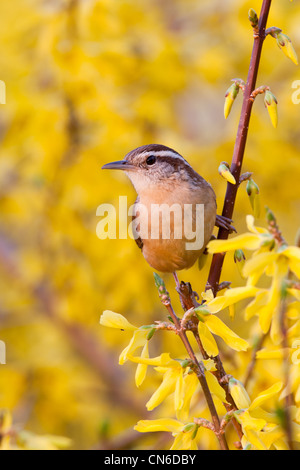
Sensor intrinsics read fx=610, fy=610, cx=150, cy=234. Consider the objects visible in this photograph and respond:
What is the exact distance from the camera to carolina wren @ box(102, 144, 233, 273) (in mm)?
2408

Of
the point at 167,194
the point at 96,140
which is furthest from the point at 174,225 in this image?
the point at 96,140

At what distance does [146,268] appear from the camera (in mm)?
3943

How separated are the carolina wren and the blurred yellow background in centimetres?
88

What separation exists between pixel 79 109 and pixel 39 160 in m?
0.41

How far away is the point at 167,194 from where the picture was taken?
2.63m

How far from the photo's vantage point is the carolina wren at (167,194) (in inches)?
94.8

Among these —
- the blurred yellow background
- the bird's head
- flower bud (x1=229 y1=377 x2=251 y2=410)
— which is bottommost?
flower bud (x1=229 y1=377 x2=251 y2=410)

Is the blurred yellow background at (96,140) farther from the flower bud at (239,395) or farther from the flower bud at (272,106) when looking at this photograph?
the flower bud at (272,106)

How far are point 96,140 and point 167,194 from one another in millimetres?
1373

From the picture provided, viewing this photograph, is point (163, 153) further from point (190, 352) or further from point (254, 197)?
point (190, 352)

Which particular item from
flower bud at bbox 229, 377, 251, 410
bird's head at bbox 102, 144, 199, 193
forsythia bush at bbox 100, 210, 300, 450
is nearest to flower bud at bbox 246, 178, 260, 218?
forsythia bush at bbox 100, 210, 300, 450

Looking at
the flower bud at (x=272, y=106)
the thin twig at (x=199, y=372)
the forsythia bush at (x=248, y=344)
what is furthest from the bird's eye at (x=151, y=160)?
the thin twig at (x=199, y=372)

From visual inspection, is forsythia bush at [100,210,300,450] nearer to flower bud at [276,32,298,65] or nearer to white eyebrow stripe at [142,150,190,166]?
flower bud at [276,32,298,65]
